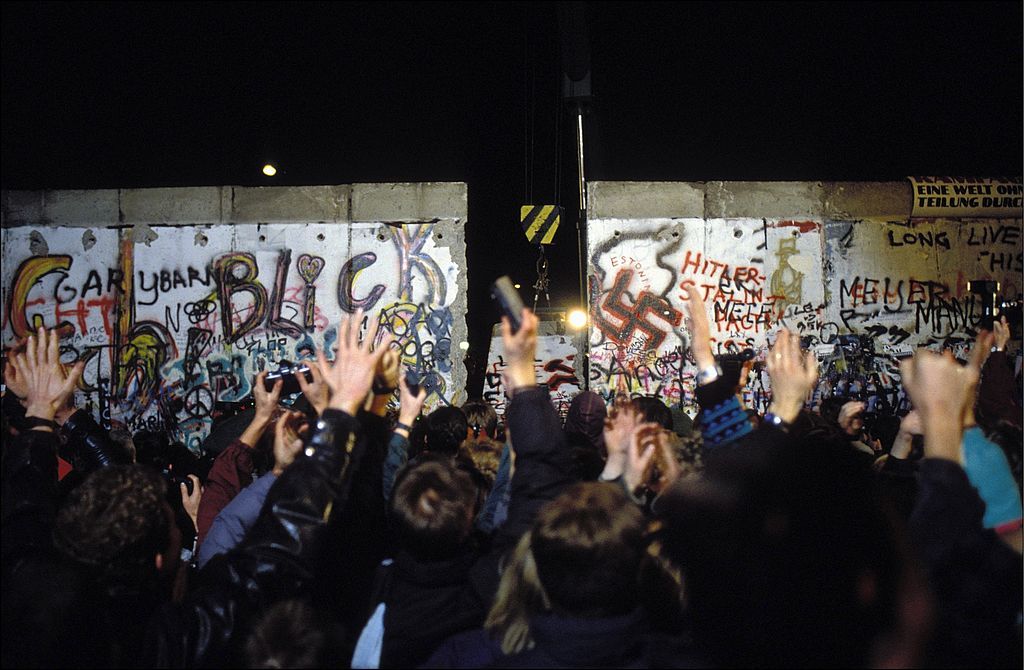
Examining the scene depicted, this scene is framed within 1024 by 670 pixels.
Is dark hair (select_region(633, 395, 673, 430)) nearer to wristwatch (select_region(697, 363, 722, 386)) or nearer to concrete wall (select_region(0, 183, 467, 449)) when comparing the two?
wristwatch (select_region(697, 363, 722, 386))

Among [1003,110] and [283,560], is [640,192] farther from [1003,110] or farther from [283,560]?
[283,560]

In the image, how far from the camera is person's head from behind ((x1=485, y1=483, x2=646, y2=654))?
1.93 metres

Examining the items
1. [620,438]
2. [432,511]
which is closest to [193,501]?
[432,511]

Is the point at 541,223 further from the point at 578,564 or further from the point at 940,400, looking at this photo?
the point at 578,564

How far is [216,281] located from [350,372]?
917 centimetres

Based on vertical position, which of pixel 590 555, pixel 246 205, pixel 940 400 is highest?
pixel 246 205

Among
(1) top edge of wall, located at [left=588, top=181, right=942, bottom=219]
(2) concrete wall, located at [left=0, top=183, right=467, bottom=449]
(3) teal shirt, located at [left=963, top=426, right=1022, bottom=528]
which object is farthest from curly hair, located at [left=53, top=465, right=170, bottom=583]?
(1) top edge of wall, located at [left=588, top=181, right=942, bottom=219]

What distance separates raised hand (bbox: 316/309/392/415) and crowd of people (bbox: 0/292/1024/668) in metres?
0.01

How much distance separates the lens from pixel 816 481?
5.32 feet

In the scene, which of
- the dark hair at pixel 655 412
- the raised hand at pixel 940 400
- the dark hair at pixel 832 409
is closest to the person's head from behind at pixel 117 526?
the raised hand at pixel 940 400

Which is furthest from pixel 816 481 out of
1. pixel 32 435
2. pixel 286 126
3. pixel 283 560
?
pixel 286 126

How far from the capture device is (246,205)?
10797mm

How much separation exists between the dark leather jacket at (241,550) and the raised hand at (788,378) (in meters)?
1.92

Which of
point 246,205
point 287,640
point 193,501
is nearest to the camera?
point 287,640
